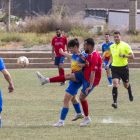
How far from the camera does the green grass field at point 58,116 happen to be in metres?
5.34

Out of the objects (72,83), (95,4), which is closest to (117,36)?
(72,83)

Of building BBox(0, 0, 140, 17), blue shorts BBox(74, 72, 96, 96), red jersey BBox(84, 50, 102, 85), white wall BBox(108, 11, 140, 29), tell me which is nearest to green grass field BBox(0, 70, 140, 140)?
blue shorts BBox(74, 72, 96, 96)

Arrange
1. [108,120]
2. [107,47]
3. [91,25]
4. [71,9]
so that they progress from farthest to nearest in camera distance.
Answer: [71,9] → [91,25] → [107,47] → [108,120]

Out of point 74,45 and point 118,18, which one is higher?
point 118,18

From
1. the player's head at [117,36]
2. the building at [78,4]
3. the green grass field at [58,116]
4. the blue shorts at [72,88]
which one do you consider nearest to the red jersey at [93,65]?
the blue shorts at [72,88]

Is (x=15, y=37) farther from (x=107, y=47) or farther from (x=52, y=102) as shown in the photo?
(x=52, y=102)

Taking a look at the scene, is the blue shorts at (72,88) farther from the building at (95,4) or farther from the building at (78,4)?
the building at (95,4)

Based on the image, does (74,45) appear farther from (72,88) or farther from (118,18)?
(118,18)

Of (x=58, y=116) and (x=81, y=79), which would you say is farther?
(x=58, y=116)

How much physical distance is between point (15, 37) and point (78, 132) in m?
17.8

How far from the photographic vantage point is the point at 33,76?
14.2 m

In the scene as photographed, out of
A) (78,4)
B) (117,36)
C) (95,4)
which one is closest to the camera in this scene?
(117,36)

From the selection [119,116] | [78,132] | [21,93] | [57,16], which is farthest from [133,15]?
[78,132]

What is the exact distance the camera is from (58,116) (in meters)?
6.85
